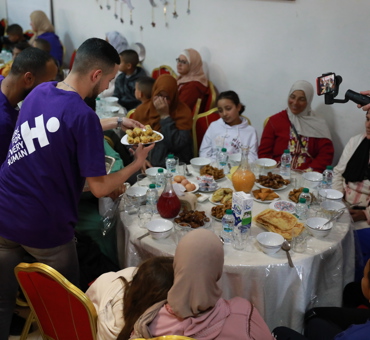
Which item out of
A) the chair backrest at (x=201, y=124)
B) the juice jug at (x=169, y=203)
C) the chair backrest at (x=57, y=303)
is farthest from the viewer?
the chair backrest at (x=201, y=124)

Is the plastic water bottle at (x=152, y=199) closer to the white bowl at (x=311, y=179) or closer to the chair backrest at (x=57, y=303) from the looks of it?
the chair backrest at (x=57, y=303)

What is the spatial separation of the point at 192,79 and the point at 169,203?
8.44 ft

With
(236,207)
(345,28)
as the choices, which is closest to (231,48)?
(345,28)

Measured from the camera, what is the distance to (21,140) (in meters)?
1.83

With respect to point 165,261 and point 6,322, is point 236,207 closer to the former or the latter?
point 165,261

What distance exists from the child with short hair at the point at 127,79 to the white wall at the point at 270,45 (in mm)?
407

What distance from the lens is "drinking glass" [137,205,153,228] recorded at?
2313 mm

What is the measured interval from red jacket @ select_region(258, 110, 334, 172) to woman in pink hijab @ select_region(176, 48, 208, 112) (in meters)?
1.04

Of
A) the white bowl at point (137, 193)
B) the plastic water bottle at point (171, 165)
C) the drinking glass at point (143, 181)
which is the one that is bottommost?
the drinking glass at point (143, 181)

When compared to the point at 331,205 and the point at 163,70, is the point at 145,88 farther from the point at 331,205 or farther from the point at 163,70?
the point at 331,205

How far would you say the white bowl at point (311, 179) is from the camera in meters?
2.71

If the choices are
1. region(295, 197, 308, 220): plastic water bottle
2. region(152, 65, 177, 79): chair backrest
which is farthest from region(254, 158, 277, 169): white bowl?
region(152, 65, 177, 79): chair backrest

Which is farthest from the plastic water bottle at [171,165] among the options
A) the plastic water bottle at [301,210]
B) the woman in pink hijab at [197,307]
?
the woman in pink hijab at [197,307]

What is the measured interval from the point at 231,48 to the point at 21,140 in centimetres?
308
